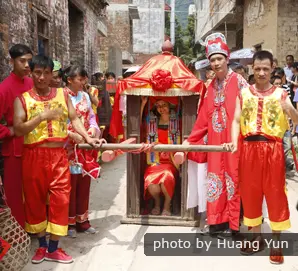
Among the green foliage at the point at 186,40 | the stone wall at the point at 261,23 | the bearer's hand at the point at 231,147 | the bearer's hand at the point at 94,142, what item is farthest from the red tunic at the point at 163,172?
the green foliage at the point at 186,40

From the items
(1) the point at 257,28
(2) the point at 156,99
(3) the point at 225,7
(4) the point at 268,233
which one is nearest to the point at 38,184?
(2) the point at 156,99

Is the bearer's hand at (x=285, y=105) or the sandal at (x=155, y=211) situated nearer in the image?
the bearer's hand at (x=285, y=105)

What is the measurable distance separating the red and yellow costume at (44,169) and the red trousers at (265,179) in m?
1.61

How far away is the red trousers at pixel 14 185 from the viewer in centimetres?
358

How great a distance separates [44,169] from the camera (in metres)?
3.29

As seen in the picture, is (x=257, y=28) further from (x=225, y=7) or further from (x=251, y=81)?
(x=251, y=81)

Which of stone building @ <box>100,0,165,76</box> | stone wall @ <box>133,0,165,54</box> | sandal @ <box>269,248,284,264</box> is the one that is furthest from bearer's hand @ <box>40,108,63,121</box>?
stone wall @ <box>133,0,165,54</box>

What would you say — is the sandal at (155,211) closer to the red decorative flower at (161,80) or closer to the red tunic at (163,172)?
the red tunic at (163,172)

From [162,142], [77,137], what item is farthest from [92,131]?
[162,142]

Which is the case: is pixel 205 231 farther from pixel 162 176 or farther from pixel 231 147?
pixel 231 147

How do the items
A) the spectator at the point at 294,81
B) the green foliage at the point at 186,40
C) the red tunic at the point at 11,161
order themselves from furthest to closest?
1. the green foliage at the point at 186,40
2. the spectator at the point at 294,81
3. the red tunic at the point at 11,161

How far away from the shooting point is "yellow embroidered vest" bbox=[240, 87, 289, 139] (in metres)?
3.19

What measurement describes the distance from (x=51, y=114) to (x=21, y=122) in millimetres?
262

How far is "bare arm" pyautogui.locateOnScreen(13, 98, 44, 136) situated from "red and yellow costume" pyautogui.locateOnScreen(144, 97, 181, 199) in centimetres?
160
